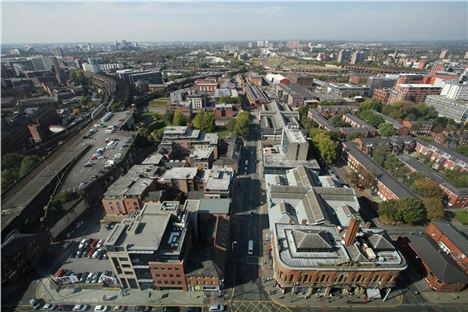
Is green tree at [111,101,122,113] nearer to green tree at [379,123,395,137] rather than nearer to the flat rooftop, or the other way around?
the flat rooftop

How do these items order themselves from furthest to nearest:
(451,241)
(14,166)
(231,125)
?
Result: (231,125) < (14,166) < (451,241)

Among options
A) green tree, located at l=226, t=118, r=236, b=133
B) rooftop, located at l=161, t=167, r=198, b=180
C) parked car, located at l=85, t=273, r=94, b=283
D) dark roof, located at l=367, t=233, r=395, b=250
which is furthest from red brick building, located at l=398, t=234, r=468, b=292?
green tree, located at l=226, t=118, r=236, b=133

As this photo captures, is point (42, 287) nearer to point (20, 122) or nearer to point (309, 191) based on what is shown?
point (309, 191)

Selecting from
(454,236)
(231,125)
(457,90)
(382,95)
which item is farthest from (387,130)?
(457,90)

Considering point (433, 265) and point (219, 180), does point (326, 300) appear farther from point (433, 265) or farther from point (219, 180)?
point (219, 180)

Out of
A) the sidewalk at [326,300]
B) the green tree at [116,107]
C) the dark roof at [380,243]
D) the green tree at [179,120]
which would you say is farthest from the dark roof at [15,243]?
the green tree at [116,107]

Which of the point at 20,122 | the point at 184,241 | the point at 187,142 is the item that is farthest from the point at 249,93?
the point at 184,241
